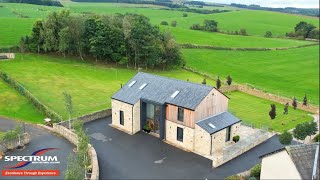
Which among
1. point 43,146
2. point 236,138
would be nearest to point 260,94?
point 236,138

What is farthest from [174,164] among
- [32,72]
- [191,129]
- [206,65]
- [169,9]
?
[169,9]

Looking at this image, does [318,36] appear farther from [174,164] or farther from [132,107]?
[132,107]

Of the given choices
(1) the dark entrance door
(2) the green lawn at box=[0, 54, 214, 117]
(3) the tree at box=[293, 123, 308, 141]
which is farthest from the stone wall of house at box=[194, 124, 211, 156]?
(2) the green lawn at box=[0, 54, 214, 117]

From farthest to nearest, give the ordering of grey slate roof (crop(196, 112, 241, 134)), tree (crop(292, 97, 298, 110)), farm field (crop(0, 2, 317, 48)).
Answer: farm field (crop(0, 2, 317, 48)), tree (crop(292, 97, 298, 110)), grey slate roof (crop(196, 112, 241, 134))

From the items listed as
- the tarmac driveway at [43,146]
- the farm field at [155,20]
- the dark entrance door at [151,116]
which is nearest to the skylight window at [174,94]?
the dark entrance door at [151,116]

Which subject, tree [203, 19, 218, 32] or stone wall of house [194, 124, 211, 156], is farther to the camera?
tree [203, 19, 218, 32]

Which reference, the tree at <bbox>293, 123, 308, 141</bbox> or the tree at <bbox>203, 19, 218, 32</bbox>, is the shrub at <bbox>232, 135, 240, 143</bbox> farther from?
the tree at <bbox>203, 19, 218, 32</bbox>
